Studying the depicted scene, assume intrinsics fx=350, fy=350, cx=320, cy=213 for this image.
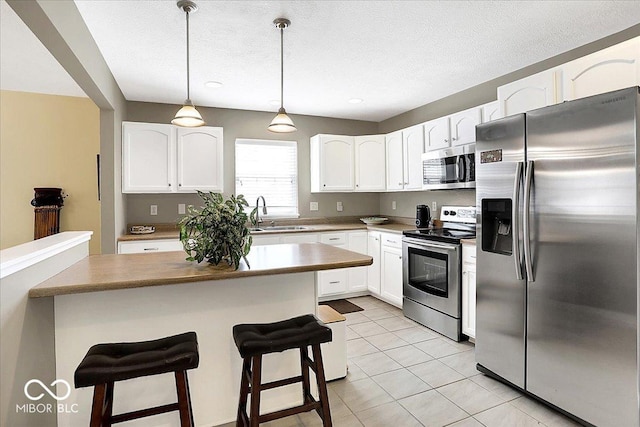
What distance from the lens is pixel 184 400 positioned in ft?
4.65

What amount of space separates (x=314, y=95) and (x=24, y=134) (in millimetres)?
3258

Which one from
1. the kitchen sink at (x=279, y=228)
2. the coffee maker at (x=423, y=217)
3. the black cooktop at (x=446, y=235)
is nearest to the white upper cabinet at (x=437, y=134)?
the coffee maker at (x=423, y=217)

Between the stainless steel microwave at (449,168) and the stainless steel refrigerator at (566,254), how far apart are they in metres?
0.81

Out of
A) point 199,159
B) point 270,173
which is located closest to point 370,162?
point 270,173

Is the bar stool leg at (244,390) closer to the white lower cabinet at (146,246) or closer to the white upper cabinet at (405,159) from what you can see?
the white lower cabinet at (146,246)

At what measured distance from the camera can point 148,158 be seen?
12.6 feet

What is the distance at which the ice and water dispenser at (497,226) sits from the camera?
7.95ft

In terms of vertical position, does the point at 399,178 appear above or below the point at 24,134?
below

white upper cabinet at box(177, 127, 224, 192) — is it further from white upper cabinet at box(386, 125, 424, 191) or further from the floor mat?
white upper cabinet at box(386, 125, 424, 191)

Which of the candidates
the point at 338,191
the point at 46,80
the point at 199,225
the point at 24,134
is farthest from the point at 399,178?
the point at 24,134

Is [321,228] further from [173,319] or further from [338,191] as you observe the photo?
[173,319]

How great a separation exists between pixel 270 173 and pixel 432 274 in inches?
99.7

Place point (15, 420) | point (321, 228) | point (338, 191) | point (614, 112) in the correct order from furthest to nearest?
point (338, 191), point (321, 228), point (614, 112), point (15, 420)

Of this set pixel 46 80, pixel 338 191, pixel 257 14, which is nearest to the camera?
pixel 257 14
